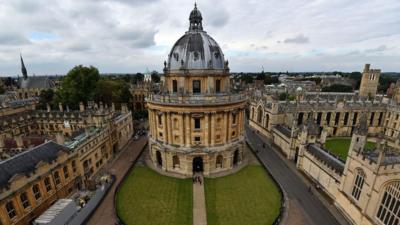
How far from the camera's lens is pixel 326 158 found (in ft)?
103

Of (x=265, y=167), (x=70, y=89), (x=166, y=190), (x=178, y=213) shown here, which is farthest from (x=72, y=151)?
(x=70, y=89)

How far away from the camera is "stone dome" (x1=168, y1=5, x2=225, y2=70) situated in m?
34.7

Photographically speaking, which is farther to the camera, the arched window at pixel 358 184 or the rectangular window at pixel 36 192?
the rectangular window at pixel 36 192

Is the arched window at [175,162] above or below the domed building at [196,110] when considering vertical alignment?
below

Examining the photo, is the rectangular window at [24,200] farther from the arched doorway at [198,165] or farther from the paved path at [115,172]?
the arched doorway at [198,165]

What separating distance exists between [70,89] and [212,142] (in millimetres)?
46737

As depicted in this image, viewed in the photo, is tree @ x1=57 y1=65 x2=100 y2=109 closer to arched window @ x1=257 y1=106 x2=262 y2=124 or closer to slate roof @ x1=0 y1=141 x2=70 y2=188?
slate roof @ x1=0 y1=141 x2=70 y2=188

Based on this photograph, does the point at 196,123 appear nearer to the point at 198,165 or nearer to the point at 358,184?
the point at 198,165

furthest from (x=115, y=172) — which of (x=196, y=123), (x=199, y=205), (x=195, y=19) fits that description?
(x=195, y=19)

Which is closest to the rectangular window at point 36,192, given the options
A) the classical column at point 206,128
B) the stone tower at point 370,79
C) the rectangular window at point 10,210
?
A: the rectangular window at point 10,210

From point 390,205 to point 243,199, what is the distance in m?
15.7

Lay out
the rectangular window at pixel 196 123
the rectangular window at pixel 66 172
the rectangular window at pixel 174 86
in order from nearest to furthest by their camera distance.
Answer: the rectangular window at pixel 66 172
the rectangular window at pixel 196 123
the rectangular window at pixel 174 86

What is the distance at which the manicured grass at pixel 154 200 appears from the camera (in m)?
25.5

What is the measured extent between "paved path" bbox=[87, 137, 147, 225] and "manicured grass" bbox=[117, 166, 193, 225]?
3.71 ft
